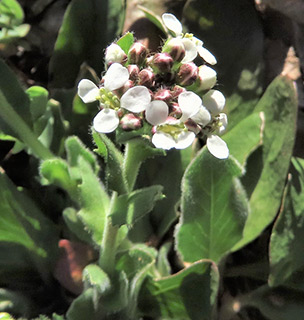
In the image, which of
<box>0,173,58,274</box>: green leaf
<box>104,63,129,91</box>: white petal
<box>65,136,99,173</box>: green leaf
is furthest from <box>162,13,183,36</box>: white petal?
<box>0,173,58,274</box>: green leaf

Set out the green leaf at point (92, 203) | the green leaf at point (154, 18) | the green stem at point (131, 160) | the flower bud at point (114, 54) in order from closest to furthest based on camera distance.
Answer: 1. the flower bud at point (114, 54)
2. the green stem at point (131, 160)
3. the green leaf at point (92, 203)
4. the green leaf at point (154, 18)

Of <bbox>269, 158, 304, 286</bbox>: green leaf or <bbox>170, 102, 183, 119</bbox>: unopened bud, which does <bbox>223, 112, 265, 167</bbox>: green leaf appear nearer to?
<bbox>269, 158, 304, 286</bbox>: green leaf

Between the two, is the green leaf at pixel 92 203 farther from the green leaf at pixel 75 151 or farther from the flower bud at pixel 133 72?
the flower bud at pixel 133 72

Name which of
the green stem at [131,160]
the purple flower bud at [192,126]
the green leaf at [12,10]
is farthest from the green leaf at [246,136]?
the green leaf at [12,10]

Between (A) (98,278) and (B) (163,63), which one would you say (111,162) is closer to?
(B) (163,63)

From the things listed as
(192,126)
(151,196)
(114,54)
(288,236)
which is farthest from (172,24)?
(288,236)

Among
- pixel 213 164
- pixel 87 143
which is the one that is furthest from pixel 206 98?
pixel 87 143

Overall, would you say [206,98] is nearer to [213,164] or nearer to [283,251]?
[213,164]
